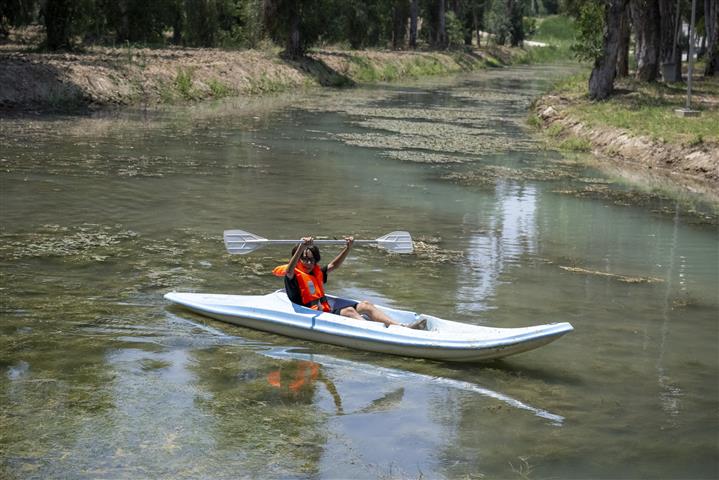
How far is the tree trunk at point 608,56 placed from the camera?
2869 centimetres

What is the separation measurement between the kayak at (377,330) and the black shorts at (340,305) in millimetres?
52

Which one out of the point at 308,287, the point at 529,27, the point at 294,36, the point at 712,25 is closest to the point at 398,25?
the point at 294,36

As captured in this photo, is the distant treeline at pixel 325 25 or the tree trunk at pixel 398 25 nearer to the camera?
the distant treeline at pixel 325 25

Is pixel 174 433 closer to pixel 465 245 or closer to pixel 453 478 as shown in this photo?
pixel 453 478

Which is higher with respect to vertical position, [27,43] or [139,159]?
[27,43]

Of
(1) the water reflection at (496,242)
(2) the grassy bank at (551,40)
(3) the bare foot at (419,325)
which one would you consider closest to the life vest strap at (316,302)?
(3) the bare foot at (419,325)

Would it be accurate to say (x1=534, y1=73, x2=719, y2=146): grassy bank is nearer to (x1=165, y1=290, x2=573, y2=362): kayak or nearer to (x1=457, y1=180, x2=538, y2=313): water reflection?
(x1=457, y1=180, x2=538, y2=313): water reflection

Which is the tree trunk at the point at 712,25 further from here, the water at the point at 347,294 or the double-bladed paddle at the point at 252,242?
the double-bladed paddle at the point at 252,242

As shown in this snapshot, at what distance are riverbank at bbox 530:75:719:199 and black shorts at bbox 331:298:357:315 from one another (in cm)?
1113

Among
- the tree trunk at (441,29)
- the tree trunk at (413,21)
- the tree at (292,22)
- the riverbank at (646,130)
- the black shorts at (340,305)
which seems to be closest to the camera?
the black shorts at (340,305)

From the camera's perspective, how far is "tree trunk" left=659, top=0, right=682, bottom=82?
36.2m

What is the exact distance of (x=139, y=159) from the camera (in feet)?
66.9

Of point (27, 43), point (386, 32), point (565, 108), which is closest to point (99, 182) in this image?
point (565, 108)

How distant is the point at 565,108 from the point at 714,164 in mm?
9295
